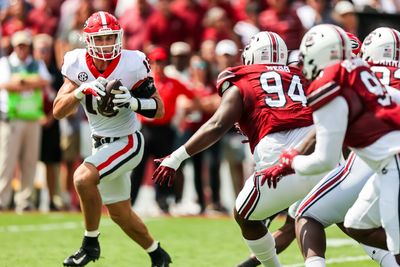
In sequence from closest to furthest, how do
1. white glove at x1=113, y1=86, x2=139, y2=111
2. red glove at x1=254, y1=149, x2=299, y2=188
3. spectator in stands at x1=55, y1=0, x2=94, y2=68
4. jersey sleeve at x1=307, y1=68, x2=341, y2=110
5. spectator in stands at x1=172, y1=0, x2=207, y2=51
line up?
jersey sleeve at x1=307, y1=68, x2=341, y2=110 < red glove at x1=254, y1=149, x2=299, y2=188 < white glove at x1=113, y1=86, x2=139, y2=111 < spectator in stands at x1=55, y1=0, x2=94, y2=68 < spectator in stands at x1=172, y1=0, x2=207, y2=51

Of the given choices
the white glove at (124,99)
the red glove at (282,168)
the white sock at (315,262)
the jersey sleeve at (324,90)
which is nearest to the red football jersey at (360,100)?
the jersey sleeve at (324,90)

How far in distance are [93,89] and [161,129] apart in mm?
4950

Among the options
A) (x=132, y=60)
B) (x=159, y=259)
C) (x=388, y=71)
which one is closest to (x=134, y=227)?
(x=159, y=259)

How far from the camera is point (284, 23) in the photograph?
11531 millimetres

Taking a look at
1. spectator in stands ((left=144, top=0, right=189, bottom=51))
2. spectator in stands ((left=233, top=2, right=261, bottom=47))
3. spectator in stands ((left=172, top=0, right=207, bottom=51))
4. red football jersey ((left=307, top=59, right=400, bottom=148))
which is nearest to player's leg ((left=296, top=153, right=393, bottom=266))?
red football jersey ((left=307, top=59, right=400, bottom=148))

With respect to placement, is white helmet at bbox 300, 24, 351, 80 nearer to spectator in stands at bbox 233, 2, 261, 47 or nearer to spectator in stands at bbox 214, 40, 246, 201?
spectator in stands at bbox 214, 40, 246, 201

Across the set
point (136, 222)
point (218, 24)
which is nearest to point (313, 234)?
point (136, 222)

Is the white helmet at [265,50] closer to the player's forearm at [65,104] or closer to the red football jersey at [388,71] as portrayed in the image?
the red football jersey at [388,71]

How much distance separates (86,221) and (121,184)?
371mm

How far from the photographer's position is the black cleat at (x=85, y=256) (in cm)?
652

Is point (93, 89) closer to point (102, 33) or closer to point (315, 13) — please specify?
point (102, 33)

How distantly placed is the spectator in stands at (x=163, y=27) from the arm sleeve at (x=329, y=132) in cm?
732

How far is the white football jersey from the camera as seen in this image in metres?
6.71

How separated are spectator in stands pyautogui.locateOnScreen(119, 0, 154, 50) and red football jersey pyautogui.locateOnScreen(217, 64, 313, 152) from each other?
6252mm
